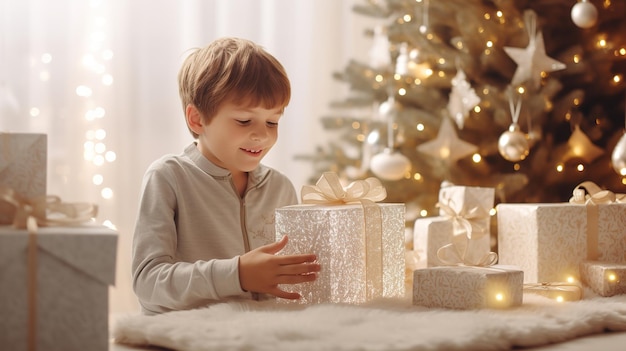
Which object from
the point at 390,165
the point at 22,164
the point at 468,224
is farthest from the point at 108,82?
the point at 22,164

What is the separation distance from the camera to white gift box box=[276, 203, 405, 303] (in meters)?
1.31

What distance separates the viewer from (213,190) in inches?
57.0

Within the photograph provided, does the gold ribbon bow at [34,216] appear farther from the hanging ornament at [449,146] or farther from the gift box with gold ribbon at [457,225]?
the hanging ornament at [449,146]

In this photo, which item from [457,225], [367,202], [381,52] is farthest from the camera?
[381,52]

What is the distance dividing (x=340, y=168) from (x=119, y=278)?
93cm

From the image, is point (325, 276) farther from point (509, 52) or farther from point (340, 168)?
point (340, 168)

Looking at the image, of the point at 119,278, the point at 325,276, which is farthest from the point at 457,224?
the point at 119,278

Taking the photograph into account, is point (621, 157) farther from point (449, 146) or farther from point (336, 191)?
point (336, 191)

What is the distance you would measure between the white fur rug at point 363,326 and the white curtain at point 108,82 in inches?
67.6

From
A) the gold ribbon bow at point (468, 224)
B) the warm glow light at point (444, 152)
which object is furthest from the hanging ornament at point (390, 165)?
the gold ribbon bow at point (468, 224)

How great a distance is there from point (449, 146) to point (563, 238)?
2.45 ft

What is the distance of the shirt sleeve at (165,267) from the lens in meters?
1.24

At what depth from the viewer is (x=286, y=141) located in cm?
330

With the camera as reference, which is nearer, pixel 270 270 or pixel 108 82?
pixel 270 270
